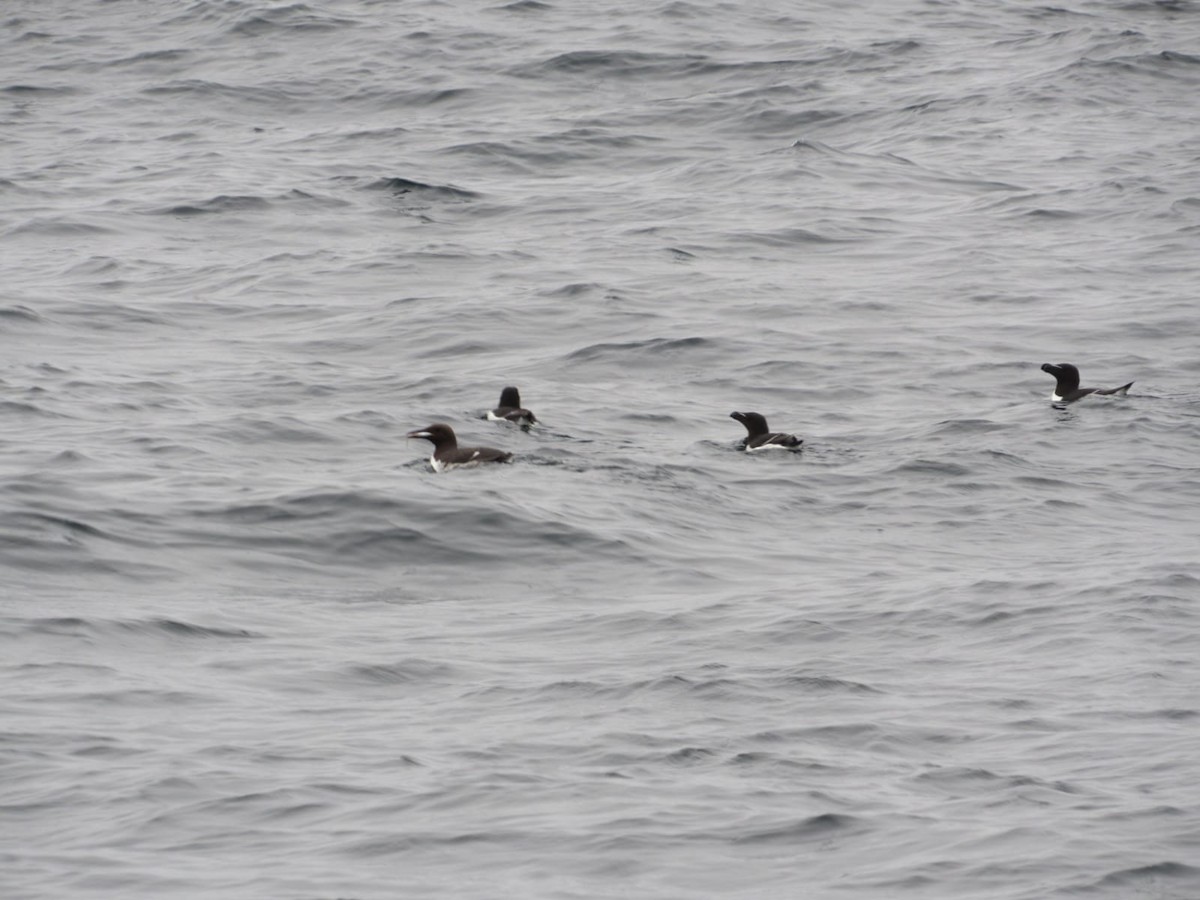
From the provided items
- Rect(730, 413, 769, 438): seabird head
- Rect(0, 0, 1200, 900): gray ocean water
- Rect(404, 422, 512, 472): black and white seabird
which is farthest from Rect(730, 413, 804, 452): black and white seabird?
Rect(404, 422, 512, 472): black and white seabird

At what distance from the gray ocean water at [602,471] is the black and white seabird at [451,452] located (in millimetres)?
181

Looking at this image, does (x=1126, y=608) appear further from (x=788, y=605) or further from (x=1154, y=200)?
(x=1154, y=200)

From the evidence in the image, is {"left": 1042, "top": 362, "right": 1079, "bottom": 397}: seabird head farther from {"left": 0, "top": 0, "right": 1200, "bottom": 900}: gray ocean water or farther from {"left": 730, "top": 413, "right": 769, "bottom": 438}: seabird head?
{"left": 730, "top": 413, "right": 769, "bottom": 438}: seabird head

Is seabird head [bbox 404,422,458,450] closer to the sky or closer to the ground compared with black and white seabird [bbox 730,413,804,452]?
closer to the sky

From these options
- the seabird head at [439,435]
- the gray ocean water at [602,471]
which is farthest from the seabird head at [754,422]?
the seabird head at [439,435]

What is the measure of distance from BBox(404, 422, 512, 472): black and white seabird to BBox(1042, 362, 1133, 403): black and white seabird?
5.23 m

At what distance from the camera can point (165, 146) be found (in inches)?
1155

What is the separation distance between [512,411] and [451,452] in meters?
1.04

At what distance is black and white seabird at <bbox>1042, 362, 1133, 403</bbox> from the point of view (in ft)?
59.7

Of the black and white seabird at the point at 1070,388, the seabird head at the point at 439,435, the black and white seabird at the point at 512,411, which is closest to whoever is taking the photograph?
the seabird head at the point at 439,435

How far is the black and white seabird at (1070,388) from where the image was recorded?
18.2m

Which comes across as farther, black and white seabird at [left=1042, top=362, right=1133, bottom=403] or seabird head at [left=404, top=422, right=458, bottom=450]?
black and white seabird at [left=1042, top=362, right=1133, bottom=403]

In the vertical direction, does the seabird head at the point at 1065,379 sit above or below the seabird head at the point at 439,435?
below

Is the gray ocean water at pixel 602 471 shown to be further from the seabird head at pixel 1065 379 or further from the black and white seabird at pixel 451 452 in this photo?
the seabird head at pixel 1065 379
